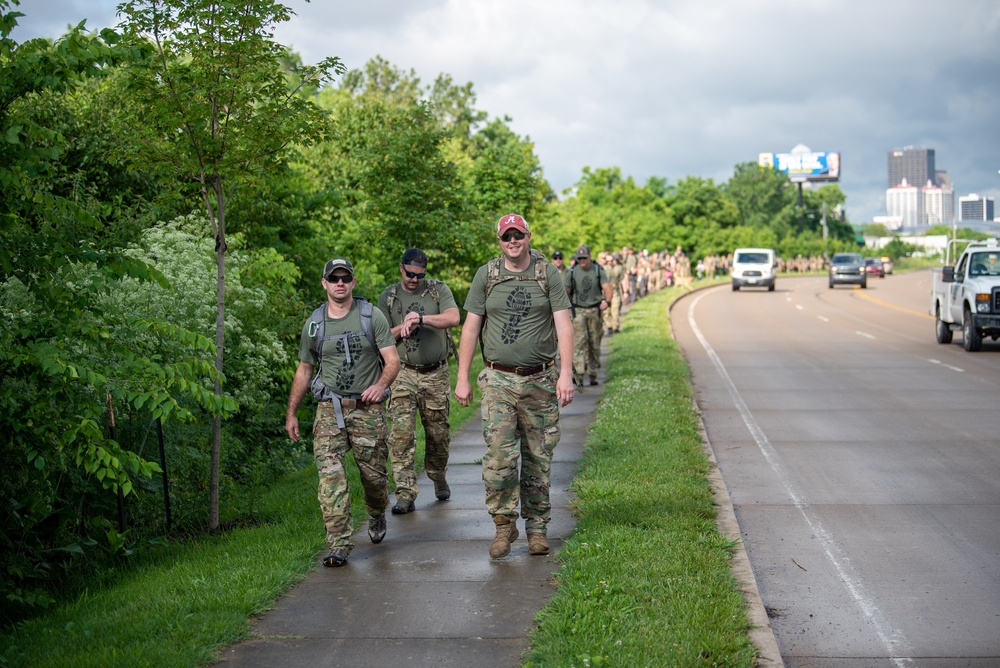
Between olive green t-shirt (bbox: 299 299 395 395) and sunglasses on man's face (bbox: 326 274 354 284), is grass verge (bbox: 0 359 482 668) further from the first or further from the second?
sunglasses on man's face (bbox: 326 274 354 284)

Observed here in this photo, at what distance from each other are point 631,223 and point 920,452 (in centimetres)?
5122

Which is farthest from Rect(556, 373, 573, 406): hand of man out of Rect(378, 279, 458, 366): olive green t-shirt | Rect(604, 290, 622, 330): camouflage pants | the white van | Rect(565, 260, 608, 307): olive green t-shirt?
the white van

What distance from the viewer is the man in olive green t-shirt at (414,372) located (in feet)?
29.7

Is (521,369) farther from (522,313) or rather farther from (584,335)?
(584,335)

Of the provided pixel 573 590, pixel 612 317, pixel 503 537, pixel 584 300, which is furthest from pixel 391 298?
pixel 612 317

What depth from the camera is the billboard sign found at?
182 m

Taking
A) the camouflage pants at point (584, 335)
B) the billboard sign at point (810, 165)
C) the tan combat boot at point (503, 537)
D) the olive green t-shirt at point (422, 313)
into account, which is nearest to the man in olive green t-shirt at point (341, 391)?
the tan combat boot at point (503, 537)

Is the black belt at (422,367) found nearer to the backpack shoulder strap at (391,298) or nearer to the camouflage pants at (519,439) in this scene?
the backpack shoulder strap at (391,298)

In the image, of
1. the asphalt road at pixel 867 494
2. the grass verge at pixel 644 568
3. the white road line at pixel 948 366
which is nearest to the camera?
the grass verge at pixel 644 568

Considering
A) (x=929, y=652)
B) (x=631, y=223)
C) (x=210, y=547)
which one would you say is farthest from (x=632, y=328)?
(x=631, y=223)

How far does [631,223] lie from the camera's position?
62.6 meters

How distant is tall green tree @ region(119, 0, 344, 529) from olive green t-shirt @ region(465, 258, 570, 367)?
2343 mm

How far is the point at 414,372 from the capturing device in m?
9.17

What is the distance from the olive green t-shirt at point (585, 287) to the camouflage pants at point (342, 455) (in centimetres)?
923
